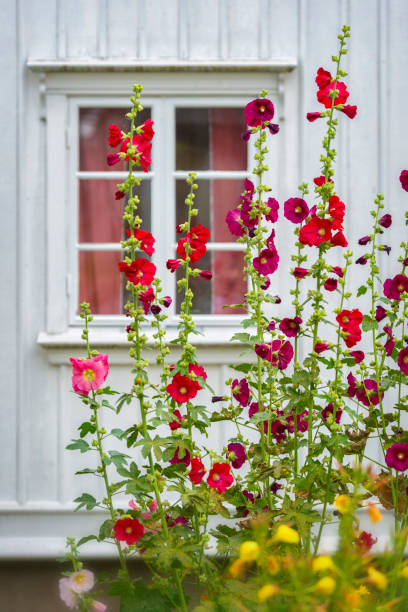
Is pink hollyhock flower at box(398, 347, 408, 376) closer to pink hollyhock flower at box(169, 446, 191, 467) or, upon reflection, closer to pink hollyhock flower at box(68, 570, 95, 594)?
pink hollyhock flower at box(169, 446, 191, 467)

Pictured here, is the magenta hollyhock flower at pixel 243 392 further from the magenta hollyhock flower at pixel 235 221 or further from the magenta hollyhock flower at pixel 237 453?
the magenta hollyhock flower at pixel 235 221

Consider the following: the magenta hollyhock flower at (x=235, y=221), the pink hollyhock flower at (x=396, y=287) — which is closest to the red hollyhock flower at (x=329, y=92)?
the magenta hollyhock flower at (x=235, y=221)

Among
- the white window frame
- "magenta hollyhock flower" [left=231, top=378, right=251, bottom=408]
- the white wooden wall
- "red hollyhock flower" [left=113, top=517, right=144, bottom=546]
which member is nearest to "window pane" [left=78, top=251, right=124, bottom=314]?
the white window frame

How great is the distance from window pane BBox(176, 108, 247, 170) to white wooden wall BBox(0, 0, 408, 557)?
0.28 metres

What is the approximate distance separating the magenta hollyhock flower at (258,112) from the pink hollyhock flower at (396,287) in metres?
0.57

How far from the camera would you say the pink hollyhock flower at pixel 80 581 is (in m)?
1.80

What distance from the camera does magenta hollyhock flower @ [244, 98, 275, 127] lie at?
1847mm

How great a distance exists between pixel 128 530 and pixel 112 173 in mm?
2224

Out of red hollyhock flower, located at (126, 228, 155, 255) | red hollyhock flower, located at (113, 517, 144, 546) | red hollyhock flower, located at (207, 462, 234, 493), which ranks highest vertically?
red hollyhock flower, located at (126, 228, 155, 255)

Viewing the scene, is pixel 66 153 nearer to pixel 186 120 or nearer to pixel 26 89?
pixel 26 89

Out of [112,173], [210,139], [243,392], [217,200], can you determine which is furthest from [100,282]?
[243,392]

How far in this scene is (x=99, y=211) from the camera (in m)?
3.59

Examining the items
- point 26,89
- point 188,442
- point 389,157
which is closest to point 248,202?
point 188,442

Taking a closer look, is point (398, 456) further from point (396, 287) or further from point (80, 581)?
point (80, 581)
